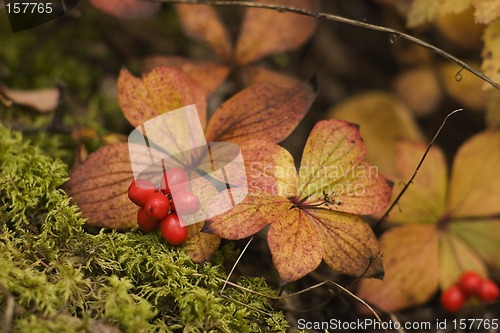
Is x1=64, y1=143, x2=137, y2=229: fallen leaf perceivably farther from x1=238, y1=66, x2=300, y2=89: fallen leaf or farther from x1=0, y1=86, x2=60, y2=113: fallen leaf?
x1=238, y1=66, x2=300, y2=89: fallen leaf

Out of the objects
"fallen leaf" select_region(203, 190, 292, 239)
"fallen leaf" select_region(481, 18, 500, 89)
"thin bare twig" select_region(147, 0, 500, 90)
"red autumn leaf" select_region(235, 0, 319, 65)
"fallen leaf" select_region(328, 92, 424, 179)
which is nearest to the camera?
→ "fallen leaf" select_region(203, 190, 292, 239)

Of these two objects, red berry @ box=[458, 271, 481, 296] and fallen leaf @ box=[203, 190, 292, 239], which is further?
red berry @ box=[458, 271, 481, 296]

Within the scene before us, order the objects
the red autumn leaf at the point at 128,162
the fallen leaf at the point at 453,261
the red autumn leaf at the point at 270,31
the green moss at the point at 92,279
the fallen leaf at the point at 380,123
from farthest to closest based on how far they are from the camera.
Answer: the fallen leaf at the point at 380,123 → the red autumn leaf at the point at 270,31 → the fallen leaf at the point at 453,261 → the red autumn leaf at the point at 128,162 → the green moss at the point at 92,279

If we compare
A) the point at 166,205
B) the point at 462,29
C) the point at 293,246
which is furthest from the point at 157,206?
the point at 462,29

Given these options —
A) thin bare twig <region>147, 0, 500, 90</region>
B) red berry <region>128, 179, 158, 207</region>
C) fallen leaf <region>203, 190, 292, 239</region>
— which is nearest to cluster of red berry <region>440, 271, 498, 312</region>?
thin bare twig <region>147, 0, 500, 90</region>

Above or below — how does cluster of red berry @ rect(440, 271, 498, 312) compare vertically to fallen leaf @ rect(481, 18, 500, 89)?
below

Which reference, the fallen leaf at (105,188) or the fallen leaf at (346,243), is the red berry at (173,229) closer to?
the fallen leaf at (105,188)

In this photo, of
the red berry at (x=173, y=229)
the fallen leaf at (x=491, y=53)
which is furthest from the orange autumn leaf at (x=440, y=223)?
the red berry at (x=173, y=229)

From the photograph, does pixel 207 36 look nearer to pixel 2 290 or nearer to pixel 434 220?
pixel 434 220
